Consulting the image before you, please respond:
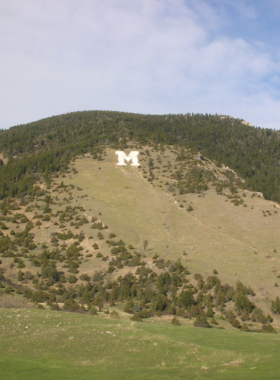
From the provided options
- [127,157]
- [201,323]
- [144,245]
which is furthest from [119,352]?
[127,157]

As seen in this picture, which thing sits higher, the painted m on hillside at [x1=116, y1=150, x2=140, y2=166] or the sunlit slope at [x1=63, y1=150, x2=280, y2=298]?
the painted m on hillside at [x1=116, y1=150, x2=140, y2=166]

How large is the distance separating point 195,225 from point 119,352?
41340mm

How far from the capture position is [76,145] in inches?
3895

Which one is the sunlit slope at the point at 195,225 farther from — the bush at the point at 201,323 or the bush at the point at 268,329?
the bush at the point at 201,323

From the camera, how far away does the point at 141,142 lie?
100188 mm

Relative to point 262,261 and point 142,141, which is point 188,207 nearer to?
point 262,261

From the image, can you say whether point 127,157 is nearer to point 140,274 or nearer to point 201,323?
point 140,274

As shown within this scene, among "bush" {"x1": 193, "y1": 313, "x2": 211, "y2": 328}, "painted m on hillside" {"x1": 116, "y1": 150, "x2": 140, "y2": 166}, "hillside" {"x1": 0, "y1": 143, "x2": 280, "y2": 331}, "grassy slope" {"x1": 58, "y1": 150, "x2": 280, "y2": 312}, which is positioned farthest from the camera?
"painted m on hillside" {"x1": 116, "y1": 150, "x2": 140, "y2": 166}

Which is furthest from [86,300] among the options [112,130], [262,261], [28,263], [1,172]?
[112,130]

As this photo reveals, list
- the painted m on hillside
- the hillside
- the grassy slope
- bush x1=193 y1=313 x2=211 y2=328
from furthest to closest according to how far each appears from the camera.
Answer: the painted m on hillside → the grassy slope → the hillside → bush x1=193 y1=313 x2=211 y2=328

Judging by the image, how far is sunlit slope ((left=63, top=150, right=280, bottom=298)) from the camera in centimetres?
4003

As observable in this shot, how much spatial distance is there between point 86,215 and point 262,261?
31.9 metres

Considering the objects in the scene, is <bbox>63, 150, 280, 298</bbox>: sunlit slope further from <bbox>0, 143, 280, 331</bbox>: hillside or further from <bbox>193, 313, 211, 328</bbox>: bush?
<bbox>193, 313, 211, 328</bbox>: bush

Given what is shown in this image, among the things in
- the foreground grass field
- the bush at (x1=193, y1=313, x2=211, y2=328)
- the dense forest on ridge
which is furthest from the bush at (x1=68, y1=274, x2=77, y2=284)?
the dense forest on ridge
